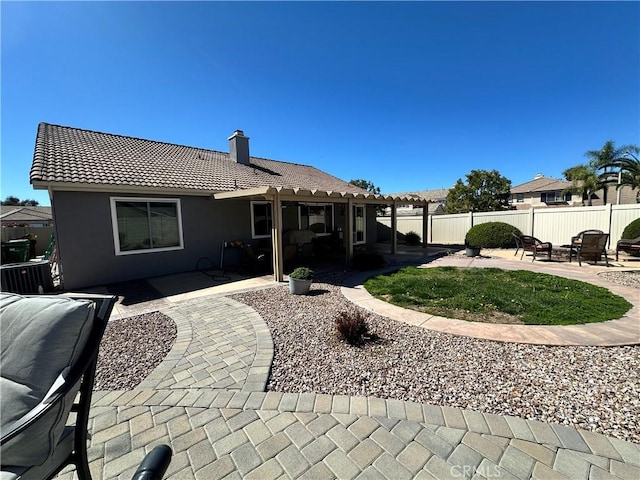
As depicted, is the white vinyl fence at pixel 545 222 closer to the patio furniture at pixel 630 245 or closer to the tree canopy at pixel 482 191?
the patio furniture at pixel 630 245

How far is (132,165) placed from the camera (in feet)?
29.5

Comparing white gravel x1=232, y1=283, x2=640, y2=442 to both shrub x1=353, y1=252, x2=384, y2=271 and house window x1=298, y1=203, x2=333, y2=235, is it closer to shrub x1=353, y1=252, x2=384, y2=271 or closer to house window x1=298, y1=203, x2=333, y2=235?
shrub x1=353, y1=252, x2=384, y2=271

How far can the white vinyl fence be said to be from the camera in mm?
11594

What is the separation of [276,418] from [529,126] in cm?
2044

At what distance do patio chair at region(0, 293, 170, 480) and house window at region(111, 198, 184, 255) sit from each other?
753 cm

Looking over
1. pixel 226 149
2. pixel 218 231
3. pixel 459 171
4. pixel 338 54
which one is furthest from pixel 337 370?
pixel 459 171

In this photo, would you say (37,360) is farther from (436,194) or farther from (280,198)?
(436,194)

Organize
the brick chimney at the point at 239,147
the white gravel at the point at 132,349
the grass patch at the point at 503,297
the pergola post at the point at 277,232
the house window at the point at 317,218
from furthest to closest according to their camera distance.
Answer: the brick chimney at the point at 239,147 < the house window at the point at 317,218 < the pergola post at the point at 277,232 < the grass patch at the point at 503,297 < the white gravel at the point at 132,349

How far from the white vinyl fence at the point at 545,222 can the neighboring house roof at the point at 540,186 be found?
90.2 feet

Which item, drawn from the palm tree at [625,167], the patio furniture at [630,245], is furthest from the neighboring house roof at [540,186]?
the patio furniture at [630,245]

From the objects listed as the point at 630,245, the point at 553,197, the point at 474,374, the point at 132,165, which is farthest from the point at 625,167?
the point at 132,165

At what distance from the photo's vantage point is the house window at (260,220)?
1080 centimetres

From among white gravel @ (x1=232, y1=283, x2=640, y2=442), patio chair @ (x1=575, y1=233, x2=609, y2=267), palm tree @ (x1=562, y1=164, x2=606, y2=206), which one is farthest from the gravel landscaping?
palm tree @ (x1=562, y1=164, x2=606, y2=206)

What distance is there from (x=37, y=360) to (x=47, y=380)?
0.12 metres
